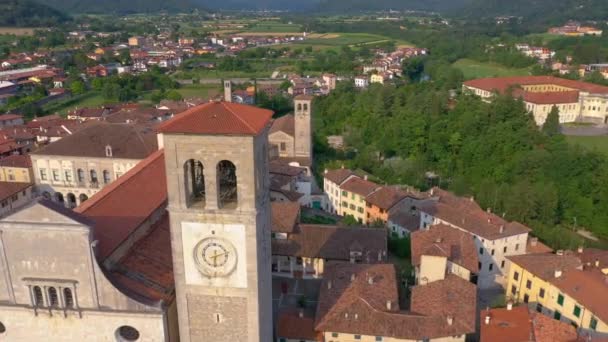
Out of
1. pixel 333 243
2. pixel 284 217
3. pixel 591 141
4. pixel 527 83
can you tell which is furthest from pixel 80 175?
pixel 527 83

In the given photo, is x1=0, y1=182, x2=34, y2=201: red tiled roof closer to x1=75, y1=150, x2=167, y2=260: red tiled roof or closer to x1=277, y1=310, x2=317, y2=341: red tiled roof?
x1=75, y1=150, x2=167, y2=260: red tiled roof

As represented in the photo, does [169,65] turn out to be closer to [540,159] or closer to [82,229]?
[540,159]

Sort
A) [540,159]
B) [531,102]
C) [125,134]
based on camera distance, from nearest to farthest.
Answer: [125,134], [540,159], [531,102]

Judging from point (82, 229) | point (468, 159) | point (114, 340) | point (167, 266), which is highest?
point (82, 229)

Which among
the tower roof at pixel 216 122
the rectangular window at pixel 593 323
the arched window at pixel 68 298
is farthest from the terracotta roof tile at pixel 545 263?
the arched window at pixel 68 298

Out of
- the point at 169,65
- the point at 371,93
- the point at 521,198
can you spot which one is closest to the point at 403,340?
the point at 521,198

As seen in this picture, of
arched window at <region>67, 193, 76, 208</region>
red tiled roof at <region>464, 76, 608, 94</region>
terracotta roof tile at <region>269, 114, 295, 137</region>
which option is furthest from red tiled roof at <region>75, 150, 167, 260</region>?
red tiled roof at <region>464, 76, 608, 94</region>

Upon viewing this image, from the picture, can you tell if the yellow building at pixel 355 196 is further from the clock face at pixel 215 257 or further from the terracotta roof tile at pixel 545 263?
the clock face at pixel 215 257
